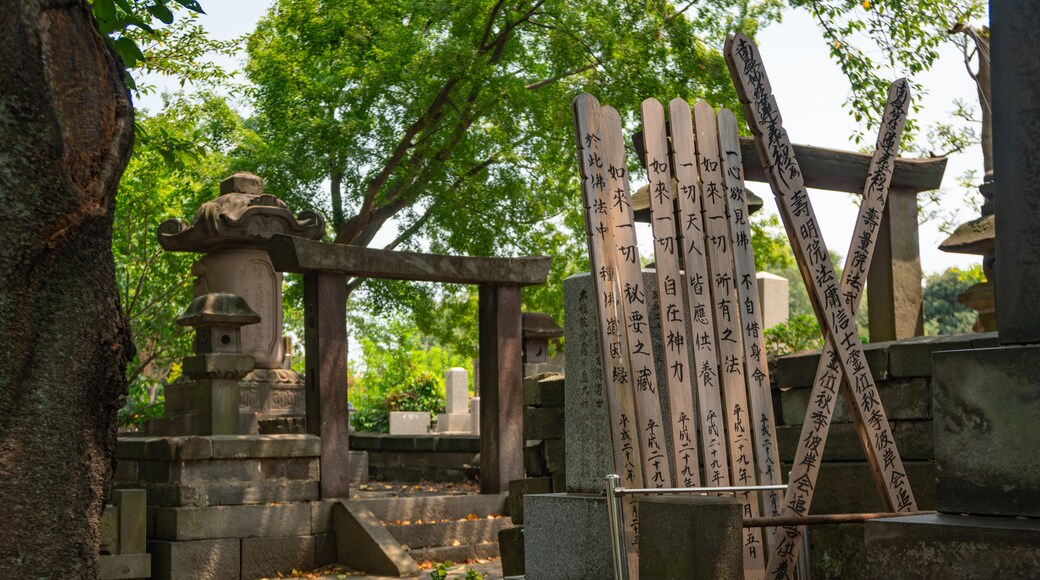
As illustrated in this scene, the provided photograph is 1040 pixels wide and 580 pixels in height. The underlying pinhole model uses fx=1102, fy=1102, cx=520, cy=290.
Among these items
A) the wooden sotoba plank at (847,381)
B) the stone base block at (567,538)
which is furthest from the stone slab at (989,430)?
the stone base block at (567,538)

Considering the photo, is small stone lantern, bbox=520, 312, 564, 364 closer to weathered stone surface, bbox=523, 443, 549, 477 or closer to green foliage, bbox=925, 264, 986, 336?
weathered stone surface, bbox=523, 443, 549, 477

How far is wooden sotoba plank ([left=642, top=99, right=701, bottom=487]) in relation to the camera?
15.5 ft

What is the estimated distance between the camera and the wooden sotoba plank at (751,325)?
4.82 m

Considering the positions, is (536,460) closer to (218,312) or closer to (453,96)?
(218,312)

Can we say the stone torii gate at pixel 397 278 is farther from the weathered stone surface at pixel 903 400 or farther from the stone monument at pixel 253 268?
the weathered stone surface at pixel 903 400

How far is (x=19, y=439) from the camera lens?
2709mm

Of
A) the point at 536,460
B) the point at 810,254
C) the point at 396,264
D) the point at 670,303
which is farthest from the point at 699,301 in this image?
the point at 396,264

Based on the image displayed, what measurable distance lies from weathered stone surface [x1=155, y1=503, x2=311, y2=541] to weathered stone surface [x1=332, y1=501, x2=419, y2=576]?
31 centimetres

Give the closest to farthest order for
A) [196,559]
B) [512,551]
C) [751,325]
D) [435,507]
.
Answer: [751,325]
[512,551]
[196,559]
[435,507]

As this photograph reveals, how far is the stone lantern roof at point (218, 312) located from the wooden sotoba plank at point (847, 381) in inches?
290

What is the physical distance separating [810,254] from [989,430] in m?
1.87

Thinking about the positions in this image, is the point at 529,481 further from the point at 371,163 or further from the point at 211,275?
the point at 371,163

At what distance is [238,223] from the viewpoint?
12.9m

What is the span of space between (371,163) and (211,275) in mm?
4200
